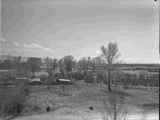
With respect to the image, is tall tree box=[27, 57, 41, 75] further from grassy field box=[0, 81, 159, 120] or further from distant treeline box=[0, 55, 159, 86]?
grassy field box=[0, 81, 159, 120]

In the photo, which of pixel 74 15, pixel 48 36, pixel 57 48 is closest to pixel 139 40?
pixel 74 15

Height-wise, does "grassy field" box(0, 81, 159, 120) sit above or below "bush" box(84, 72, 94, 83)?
below

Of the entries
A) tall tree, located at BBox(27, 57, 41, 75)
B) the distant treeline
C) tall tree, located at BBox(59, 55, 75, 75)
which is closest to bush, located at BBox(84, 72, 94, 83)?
the distant treeline

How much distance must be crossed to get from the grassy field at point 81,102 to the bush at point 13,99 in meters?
0.08

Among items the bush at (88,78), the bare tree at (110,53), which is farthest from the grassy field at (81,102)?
the bare tree at (110,53)

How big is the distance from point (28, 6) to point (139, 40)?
1617mm

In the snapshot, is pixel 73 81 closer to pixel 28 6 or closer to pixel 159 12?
pixel 28 6

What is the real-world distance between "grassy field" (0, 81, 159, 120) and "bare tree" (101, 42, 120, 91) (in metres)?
0.21

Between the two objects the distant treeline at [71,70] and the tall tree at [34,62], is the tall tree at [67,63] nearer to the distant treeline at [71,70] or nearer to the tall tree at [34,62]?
the distant treeline at [71,70]

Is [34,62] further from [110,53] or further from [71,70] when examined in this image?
[110,53]

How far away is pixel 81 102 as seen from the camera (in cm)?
206

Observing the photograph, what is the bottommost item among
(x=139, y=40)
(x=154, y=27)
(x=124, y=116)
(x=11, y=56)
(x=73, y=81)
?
(x=124, y=116)

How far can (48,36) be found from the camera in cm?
204

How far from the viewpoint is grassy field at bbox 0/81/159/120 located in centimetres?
197
